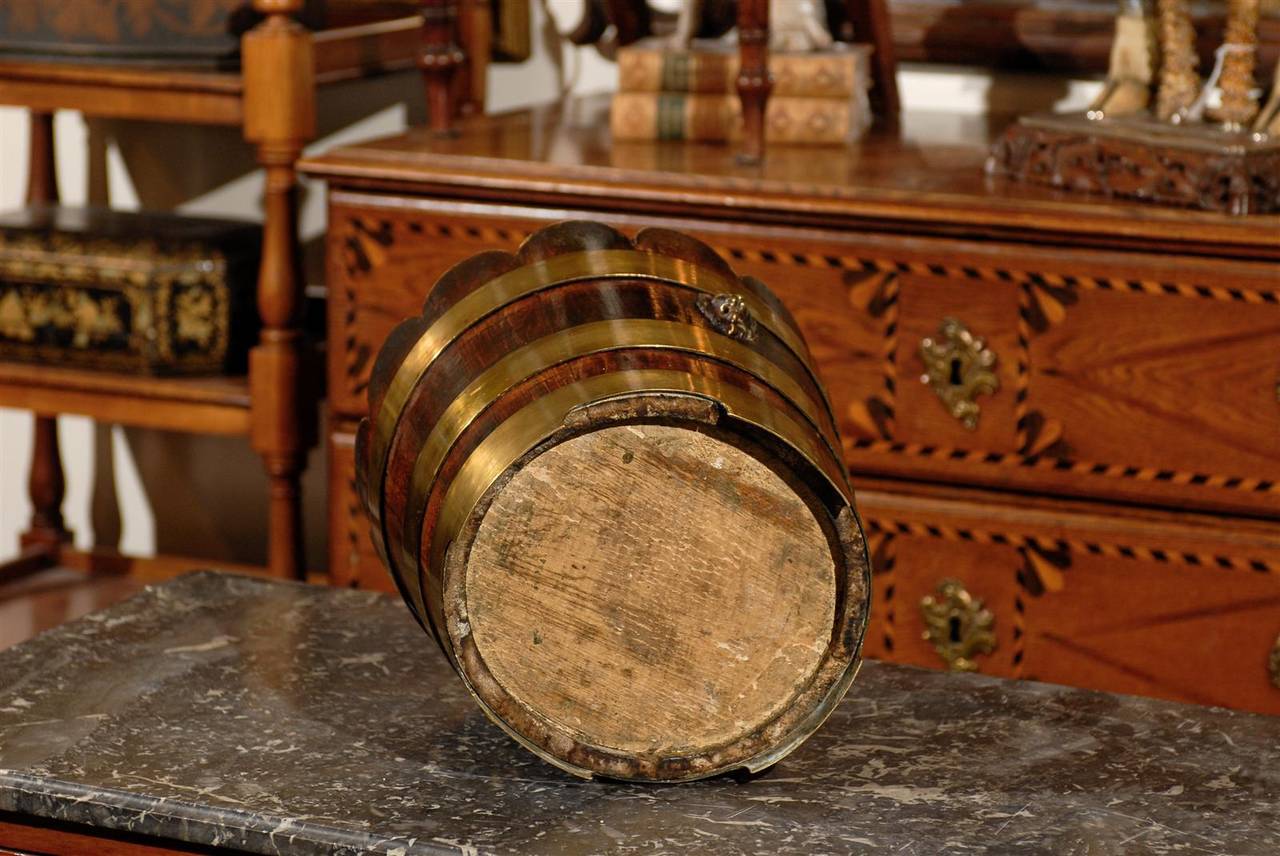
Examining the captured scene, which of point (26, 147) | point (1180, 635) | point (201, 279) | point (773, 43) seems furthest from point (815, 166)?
point (26, 147)

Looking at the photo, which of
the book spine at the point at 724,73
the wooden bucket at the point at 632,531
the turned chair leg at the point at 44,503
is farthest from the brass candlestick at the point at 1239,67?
the turned chair leg at the point at 44,503

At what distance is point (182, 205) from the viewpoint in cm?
356

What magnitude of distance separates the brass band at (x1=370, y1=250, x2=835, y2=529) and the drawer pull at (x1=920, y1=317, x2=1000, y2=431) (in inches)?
37.8

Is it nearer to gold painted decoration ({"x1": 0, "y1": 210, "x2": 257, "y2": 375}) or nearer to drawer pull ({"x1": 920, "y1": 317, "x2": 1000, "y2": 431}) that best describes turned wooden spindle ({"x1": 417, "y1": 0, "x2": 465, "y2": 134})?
gold painted decoration ({"x1": 0, "y1": 210, "x2": 257, "y2": 375})

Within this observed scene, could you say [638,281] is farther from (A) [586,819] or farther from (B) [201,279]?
(B) [201,279]

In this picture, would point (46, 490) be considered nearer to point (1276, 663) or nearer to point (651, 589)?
point (1276, 663)

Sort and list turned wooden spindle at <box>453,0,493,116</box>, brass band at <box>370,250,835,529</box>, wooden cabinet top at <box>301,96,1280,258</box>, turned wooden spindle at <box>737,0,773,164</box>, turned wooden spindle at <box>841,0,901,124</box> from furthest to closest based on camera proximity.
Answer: turned wooden spindle at <box>453,0,493,116</box>
turned wooden spindle at <box>841,0,901,124</box>
turned wooden spindle at <box>737,0,773,164</box>
wooden cabinet top at <box>301,96,1280,258</box>
brass band at <box>370,250,835,529</box>

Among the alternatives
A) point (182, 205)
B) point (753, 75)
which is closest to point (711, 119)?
point (753, 75)

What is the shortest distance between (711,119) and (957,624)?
2.80ft

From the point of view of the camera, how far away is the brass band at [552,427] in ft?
4.03

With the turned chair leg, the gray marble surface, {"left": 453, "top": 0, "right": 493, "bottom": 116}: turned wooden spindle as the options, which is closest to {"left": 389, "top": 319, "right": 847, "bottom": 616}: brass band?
the gray marble surface

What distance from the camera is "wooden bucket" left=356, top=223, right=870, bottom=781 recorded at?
1.25 m

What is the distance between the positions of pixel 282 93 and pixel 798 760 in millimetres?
1601

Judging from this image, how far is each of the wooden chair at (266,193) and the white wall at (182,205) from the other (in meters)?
Answer: 0.54
